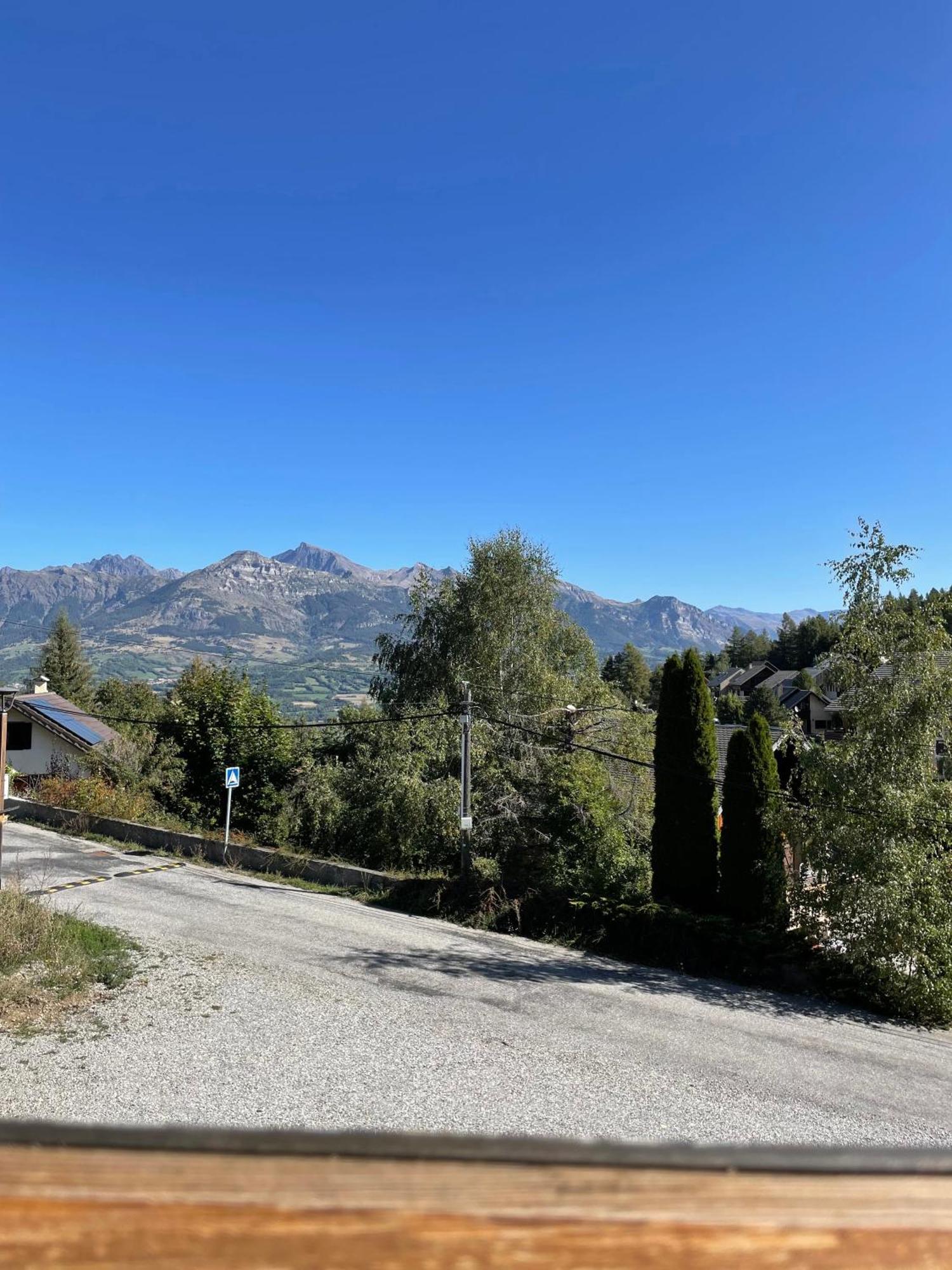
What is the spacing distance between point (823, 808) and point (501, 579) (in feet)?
69.4

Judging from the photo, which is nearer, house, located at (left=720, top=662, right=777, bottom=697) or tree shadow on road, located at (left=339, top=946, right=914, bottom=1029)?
tree shadow on road, located at (left=339, top=946, right=914, bottom=1029)

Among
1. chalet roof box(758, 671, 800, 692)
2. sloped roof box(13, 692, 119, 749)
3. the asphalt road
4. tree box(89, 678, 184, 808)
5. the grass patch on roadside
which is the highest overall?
chalet roof box(758, 671, 800, 692)

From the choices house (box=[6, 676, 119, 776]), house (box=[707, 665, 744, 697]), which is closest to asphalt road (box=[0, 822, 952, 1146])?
house (box=[6, 676, 119, 776])

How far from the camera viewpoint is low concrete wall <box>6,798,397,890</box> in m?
20.5

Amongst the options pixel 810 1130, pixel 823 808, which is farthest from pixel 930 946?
pixel 810 1130

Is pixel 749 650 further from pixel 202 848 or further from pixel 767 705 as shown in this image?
pixel 202 848

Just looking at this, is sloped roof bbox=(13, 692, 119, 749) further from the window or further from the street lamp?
the street lamp

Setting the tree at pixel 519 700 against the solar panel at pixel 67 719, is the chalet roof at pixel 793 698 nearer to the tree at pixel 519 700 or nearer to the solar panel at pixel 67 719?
the tree at pixel 519 700

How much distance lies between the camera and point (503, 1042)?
10086 millimetres

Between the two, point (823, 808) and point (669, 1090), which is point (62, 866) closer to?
point (669, 1090)

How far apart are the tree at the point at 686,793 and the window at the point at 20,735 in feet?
108

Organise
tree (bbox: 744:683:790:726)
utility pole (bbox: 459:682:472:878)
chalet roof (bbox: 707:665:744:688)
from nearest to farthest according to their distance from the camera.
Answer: utility pole (bbox: 459:682:472:878), tree (bbox: 744:683:790:726), chalet roof (bbox: 707:665:744:688)

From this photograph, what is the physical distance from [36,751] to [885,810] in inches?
1496

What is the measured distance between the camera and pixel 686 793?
56.6 feet
